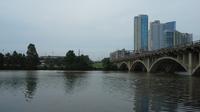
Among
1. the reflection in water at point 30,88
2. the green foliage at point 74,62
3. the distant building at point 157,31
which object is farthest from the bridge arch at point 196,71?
the distant building at point 157,31

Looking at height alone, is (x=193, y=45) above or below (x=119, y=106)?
above

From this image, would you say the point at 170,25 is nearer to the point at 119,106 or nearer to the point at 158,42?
the point at 158,42

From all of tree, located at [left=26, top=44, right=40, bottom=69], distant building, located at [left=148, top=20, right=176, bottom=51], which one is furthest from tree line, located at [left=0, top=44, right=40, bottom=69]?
distant building, located at [left=148, top=20, right=176, bottom=51]

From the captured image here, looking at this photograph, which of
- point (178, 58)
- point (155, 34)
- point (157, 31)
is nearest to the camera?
point (178, 58)

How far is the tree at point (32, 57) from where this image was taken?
155m

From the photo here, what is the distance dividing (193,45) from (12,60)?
356ft

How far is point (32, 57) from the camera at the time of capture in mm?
156000

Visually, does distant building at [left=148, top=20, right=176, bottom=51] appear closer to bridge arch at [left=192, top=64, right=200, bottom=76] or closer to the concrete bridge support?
the concrete bridge support

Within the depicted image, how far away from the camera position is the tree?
155 meters

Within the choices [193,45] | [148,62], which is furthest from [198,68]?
[148,62]

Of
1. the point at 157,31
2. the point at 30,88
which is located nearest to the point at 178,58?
the point at 30,88

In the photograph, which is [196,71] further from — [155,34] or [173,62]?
[155,34]

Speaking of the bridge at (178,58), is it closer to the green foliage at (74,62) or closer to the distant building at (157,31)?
the green foliage at (74,62)

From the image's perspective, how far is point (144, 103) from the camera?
955 inches
